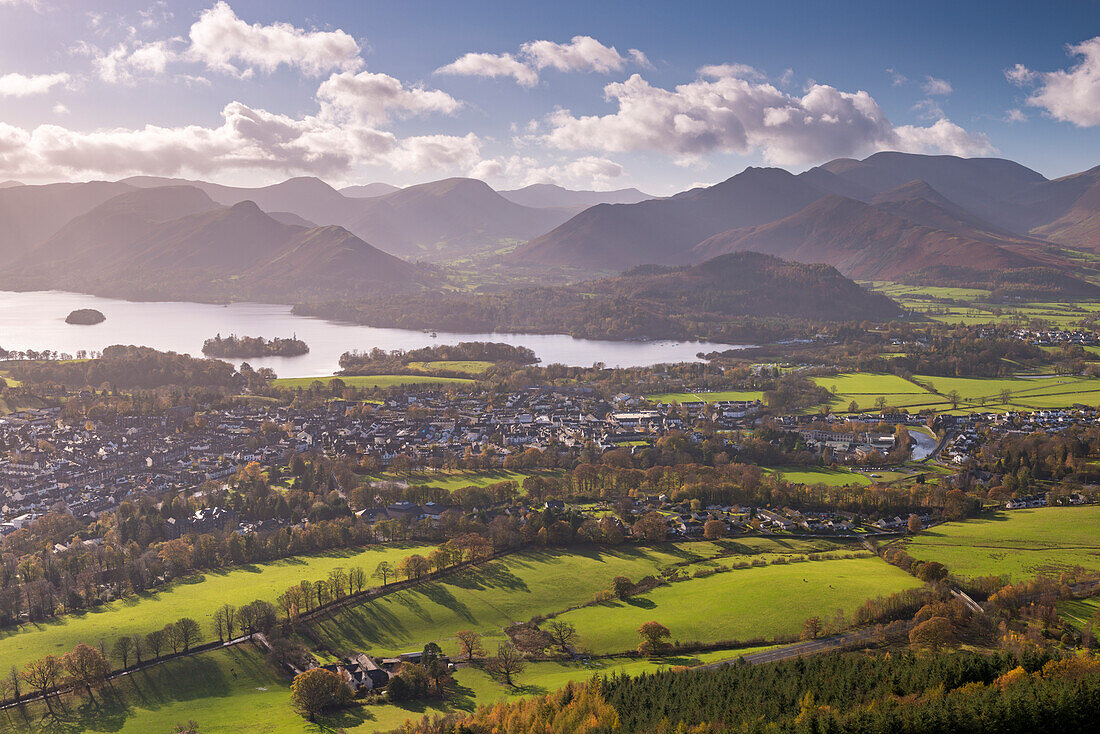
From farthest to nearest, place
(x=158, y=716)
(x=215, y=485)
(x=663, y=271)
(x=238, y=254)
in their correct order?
(x=238, y=254)
(x=663, y=271)
(x=215, y=485)
(x=158, y=716)

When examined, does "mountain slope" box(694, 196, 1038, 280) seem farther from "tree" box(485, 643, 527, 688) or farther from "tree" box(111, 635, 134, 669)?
"tree" box(111, 635, 134, 669)

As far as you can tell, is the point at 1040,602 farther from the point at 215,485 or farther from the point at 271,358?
the point at 271,358

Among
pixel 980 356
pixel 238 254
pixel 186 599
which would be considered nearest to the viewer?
pixel 186 599

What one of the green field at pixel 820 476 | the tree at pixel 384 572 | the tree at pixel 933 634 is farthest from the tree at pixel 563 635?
the green field at pixel 820 476

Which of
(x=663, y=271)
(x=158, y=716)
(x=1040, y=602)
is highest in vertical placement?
(x=663, y=271)

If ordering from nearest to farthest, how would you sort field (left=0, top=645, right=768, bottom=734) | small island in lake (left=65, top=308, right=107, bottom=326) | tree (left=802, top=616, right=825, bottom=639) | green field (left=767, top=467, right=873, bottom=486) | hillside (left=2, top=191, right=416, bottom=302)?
field (left=0, top=645, right=768, bottom=734)
tree (left=802, top=616, right=825, bottom=639)
green field (left=767, top=467, right=873, bottom=486)
small island in lake (left=65, top=308, right=107, bottom=326)
hillside (left=2, top=191, right=416, bottom=302)

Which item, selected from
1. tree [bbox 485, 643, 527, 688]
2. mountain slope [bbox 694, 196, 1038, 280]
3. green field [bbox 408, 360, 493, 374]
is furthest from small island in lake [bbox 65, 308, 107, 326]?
mountain slope [bbox 694, 196, 1038, 280]

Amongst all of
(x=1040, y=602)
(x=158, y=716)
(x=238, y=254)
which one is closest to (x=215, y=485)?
(x=158, y=716)
